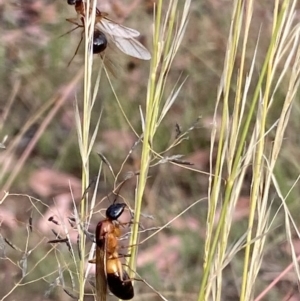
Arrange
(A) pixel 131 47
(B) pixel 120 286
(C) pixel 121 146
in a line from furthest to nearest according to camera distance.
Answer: (C) pixel 121 146
(A) pixel 131 47
(B) pixel 120 286

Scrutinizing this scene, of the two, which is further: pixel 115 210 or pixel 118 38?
pixel 118 38

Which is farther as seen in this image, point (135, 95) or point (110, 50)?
point (135, 95)

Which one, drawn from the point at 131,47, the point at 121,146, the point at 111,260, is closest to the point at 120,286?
the point at 111,260

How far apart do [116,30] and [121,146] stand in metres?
0.76

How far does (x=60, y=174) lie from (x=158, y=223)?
30 cm

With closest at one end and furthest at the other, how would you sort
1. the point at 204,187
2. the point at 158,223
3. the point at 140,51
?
the point at 140,51 < the point at 158,223 < the point at 204,187

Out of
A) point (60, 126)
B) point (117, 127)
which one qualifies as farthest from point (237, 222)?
point (60, 126)

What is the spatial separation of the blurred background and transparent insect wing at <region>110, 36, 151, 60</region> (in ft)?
1.54

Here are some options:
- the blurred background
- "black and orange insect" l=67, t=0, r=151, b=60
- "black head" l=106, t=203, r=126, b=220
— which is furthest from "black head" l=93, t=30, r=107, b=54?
the blurred background

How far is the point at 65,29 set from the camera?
1.69 metres

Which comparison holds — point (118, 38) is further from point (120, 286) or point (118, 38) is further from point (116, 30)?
point (120, 286)

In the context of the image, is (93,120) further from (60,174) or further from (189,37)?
(189,37)

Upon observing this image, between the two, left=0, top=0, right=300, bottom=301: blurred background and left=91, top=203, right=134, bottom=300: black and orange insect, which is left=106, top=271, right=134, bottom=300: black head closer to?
left=91, top=203, right=134, bottom=300: black and orange insect

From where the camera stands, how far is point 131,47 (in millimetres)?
727
